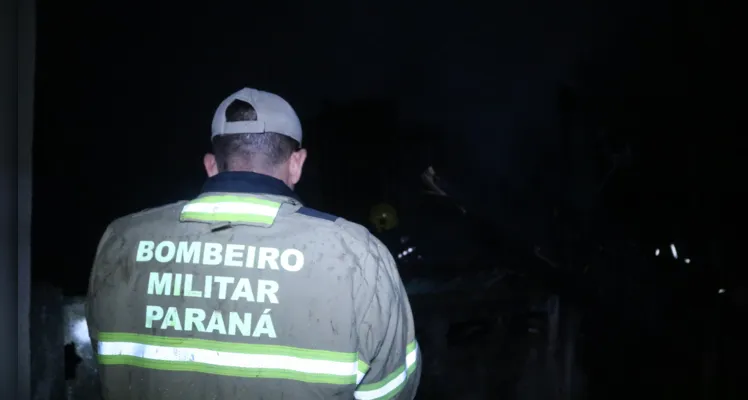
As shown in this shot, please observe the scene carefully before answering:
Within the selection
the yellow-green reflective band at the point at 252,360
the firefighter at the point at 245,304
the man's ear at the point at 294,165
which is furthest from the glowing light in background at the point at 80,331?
the man's ear at the point at 294,165

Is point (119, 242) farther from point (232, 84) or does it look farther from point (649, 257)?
point (649, 257)

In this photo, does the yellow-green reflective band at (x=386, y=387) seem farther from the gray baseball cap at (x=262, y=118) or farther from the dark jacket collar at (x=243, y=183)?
the gray baseball cap at (x=262, y=118)

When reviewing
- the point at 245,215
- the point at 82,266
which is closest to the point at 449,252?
the point at 245,215

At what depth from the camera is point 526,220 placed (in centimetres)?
193

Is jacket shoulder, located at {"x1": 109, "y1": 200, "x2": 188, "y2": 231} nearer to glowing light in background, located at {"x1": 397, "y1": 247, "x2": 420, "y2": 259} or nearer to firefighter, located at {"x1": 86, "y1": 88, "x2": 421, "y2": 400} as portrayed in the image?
firefighter, located at {"x1": 86, "y1": 88, "x2": 421, "y2": 400}

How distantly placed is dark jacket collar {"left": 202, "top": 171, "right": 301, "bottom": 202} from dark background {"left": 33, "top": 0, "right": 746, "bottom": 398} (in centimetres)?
85

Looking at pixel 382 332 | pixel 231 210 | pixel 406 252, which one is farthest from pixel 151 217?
pixel 406 252

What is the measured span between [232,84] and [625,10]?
4.78 ft

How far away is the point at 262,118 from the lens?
3.46ft

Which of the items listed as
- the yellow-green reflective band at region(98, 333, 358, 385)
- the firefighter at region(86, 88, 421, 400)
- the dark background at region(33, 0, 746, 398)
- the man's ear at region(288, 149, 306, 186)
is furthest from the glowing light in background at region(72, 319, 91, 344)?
the man's ear at region(288, 149, 306, 186)

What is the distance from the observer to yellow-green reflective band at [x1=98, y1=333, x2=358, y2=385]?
921 mm

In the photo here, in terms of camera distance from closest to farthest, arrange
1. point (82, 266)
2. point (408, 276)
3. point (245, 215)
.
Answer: point (245, 215), point (82, 266), point (408, 276)

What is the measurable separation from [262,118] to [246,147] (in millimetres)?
67

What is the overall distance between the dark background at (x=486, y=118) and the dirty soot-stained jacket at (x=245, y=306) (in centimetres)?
88
